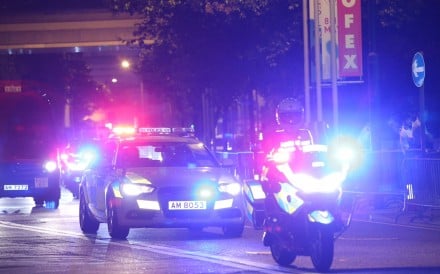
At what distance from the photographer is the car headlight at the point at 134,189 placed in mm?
18281

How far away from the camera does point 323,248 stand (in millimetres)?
13523

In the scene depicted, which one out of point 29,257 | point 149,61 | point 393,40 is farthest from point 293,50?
point 29,257

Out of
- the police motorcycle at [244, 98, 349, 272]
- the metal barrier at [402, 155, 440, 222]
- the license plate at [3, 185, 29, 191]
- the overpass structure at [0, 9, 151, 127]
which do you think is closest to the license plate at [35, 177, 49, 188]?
the license plate at [3, 185, 29, 191]

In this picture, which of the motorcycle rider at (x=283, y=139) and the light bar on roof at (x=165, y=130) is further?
the light bar on roof at (x=165, y=130)

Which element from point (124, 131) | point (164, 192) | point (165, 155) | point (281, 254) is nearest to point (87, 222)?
point (165, 155)

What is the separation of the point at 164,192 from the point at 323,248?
5.08 metres

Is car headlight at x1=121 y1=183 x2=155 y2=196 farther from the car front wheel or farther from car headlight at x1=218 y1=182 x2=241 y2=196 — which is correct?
the car front wheel

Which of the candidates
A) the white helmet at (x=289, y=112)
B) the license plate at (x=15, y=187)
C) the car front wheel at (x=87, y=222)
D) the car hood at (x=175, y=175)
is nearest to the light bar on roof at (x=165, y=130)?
the white helmet at (x=289, y=112)

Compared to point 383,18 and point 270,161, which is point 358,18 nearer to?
point 383,18

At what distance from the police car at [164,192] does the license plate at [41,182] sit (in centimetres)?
974

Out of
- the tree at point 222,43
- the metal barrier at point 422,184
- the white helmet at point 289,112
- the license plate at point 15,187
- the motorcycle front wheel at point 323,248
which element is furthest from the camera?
the tree at point 222,43

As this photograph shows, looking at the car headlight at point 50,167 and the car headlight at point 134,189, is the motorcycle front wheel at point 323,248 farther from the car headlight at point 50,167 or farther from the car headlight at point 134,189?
the car headlight at point 50,167

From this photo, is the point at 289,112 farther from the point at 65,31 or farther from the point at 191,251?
the point at 65,31

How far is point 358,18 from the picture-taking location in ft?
91.6
